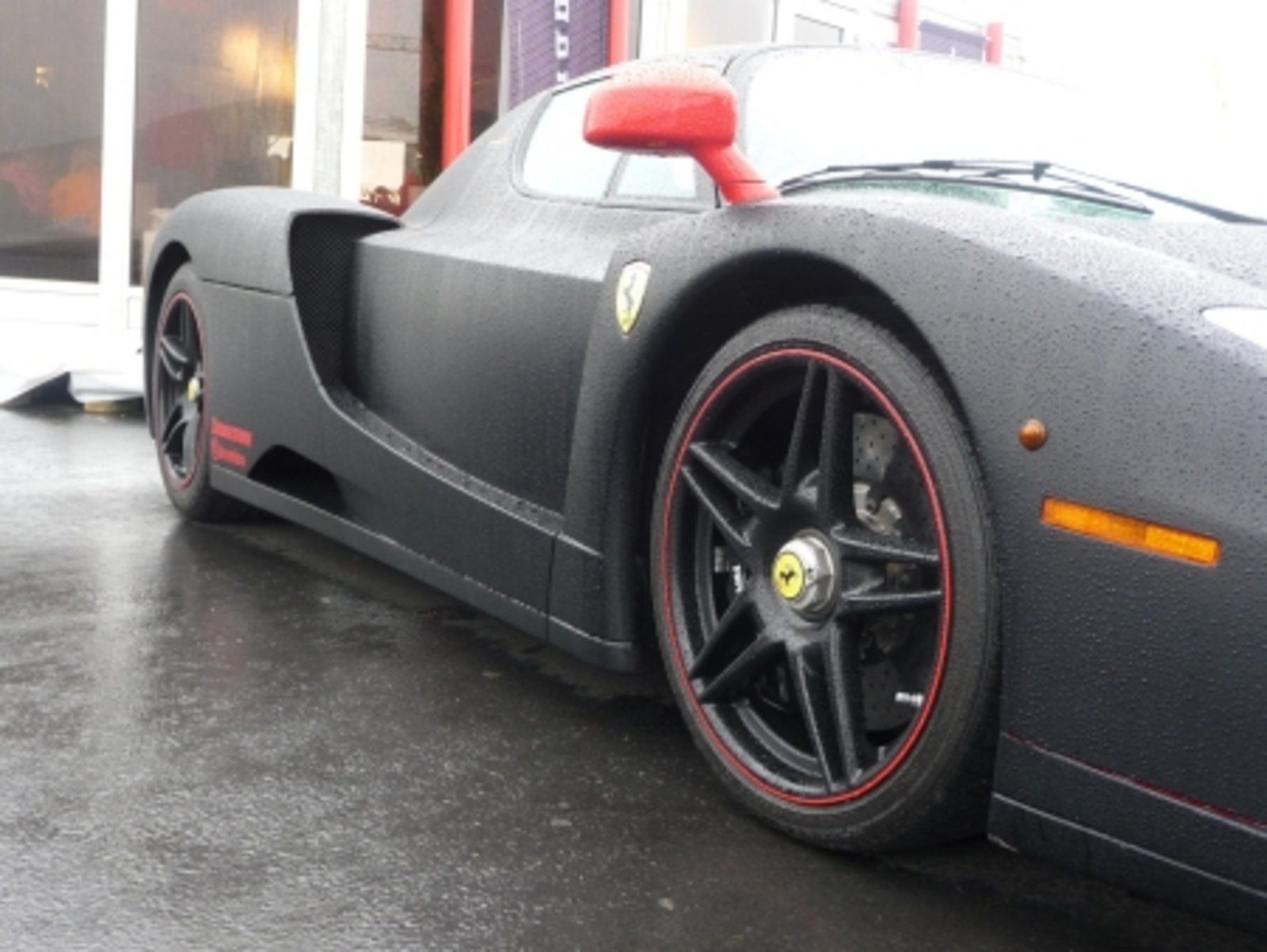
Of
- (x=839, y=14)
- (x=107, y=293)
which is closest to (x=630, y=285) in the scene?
(x=107, y=293)

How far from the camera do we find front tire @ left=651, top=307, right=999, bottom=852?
6.58 feet

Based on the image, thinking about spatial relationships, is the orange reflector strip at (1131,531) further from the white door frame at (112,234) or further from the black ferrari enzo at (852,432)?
the white door frame at (112,234)

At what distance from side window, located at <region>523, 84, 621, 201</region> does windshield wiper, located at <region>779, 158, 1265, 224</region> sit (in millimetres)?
566

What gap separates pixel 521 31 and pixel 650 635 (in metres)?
7.03

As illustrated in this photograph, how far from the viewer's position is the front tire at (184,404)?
4.42m

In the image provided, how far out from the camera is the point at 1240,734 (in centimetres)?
169

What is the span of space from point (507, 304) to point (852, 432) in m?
0.97

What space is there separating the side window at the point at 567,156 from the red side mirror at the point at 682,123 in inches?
25.9

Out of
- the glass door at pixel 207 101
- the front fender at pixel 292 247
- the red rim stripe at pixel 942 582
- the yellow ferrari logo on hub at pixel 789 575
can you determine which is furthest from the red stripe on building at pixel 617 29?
the yellow ferrari logo on hub at pixel 789 575

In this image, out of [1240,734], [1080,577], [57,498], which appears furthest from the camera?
[57,498]

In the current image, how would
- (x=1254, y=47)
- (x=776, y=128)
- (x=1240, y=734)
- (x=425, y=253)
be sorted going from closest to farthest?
(x=1240, y=734) → (x=776, y=128) → (x=425, y=253) → (x=1254, y=47)

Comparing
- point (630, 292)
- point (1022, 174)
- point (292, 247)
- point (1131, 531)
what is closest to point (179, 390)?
point (292, 247)

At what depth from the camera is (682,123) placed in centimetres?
239

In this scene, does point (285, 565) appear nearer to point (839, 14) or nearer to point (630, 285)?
point (630, 285)
